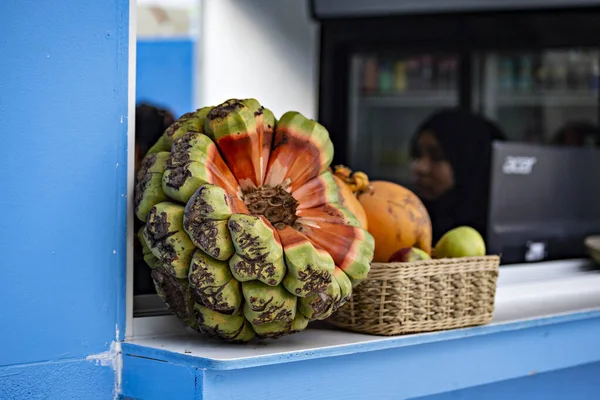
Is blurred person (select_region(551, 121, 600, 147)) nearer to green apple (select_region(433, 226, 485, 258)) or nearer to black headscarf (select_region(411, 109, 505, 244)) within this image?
black headscarf (select_region(411, 109, 505, 244))

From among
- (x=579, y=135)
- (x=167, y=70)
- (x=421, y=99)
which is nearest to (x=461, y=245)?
(x=579, y=135)

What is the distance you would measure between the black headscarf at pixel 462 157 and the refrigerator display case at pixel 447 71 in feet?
1.38

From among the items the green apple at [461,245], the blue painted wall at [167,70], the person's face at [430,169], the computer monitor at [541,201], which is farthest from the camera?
the blue painted wall at [167,70]

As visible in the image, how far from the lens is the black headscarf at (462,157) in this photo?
10.7ft

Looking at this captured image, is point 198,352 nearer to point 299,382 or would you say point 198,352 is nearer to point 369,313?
point 299,382

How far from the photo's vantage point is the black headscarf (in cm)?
325

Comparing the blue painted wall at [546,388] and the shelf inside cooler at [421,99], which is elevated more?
the shelf inside cooler at [421,99]

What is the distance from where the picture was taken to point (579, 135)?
4375 millimetres

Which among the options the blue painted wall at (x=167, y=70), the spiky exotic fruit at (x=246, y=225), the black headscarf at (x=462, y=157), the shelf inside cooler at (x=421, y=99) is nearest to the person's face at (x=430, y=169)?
the black headscarf at (x=462, y=157)

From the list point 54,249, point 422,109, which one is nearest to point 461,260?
point 54,249

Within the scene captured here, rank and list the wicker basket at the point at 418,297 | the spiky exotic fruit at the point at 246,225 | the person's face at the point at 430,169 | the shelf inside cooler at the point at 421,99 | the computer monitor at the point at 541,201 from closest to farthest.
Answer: the spiky exotic fruit at the point at 246,225 → the wicker basket at the point at 418,297 → the computer monitor at the point at 541,201 → the person's face at the point at 430,169 → the shelf inside cooler at the point at 421,99

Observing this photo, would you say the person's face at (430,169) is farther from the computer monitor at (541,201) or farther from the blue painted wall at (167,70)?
the blue painted wall at (167,70)

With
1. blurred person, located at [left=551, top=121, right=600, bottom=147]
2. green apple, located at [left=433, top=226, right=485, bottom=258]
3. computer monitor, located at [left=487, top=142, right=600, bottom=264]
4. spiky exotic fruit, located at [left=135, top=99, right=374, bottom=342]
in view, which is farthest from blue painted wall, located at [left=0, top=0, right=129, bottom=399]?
blurred person, located at [left=551, top=121, right=600, bottom=147]

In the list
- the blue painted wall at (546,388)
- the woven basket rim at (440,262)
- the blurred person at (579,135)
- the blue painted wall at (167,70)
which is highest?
the blue painted wall at (167,70)
